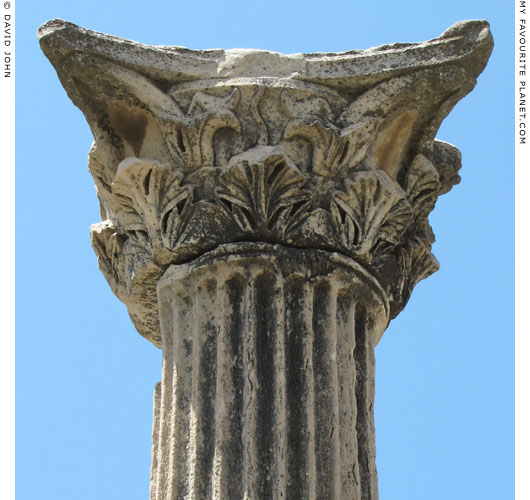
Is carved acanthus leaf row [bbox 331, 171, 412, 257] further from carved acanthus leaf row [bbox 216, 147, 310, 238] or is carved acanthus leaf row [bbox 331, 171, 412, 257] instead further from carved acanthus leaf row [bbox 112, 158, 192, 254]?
carved acanthus leaf row [bbox 112, 158, 192, 254]

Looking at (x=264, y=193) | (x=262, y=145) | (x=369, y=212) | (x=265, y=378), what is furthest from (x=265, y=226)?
(x=265, y=378)

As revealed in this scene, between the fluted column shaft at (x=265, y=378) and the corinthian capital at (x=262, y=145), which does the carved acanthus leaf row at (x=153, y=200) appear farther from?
the fluted column shaft at (x=265, y=378)

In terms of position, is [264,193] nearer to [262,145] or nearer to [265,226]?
[265,226]

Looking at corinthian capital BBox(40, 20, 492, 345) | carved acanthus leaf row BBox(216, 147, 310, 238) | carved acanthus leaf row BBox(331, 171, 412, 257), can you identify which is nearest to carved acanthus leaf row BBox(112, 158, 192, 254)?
corinthian capital BBox(40, 20, 492, 345)

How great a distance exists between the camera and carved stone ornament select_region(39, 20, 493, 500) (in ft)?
36.4

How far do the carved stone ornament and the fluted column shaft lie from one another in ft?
0.04

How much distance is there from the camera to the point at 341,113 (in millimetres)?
12219

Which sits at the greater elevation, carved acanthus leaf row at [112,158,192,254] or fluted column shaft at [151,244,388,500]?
carved acanthus leaf row at [112,158,192,254]

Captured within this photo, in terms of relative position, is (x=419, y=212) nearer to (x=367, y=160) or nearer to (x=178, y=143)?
(x=367, y=160)

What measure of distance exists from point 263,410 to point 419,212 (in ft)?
7.89

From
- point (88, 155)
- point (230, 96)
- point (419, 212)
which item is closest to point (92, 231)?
point (88, 155)

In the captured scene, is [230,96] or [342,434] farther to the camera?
[230,96]
